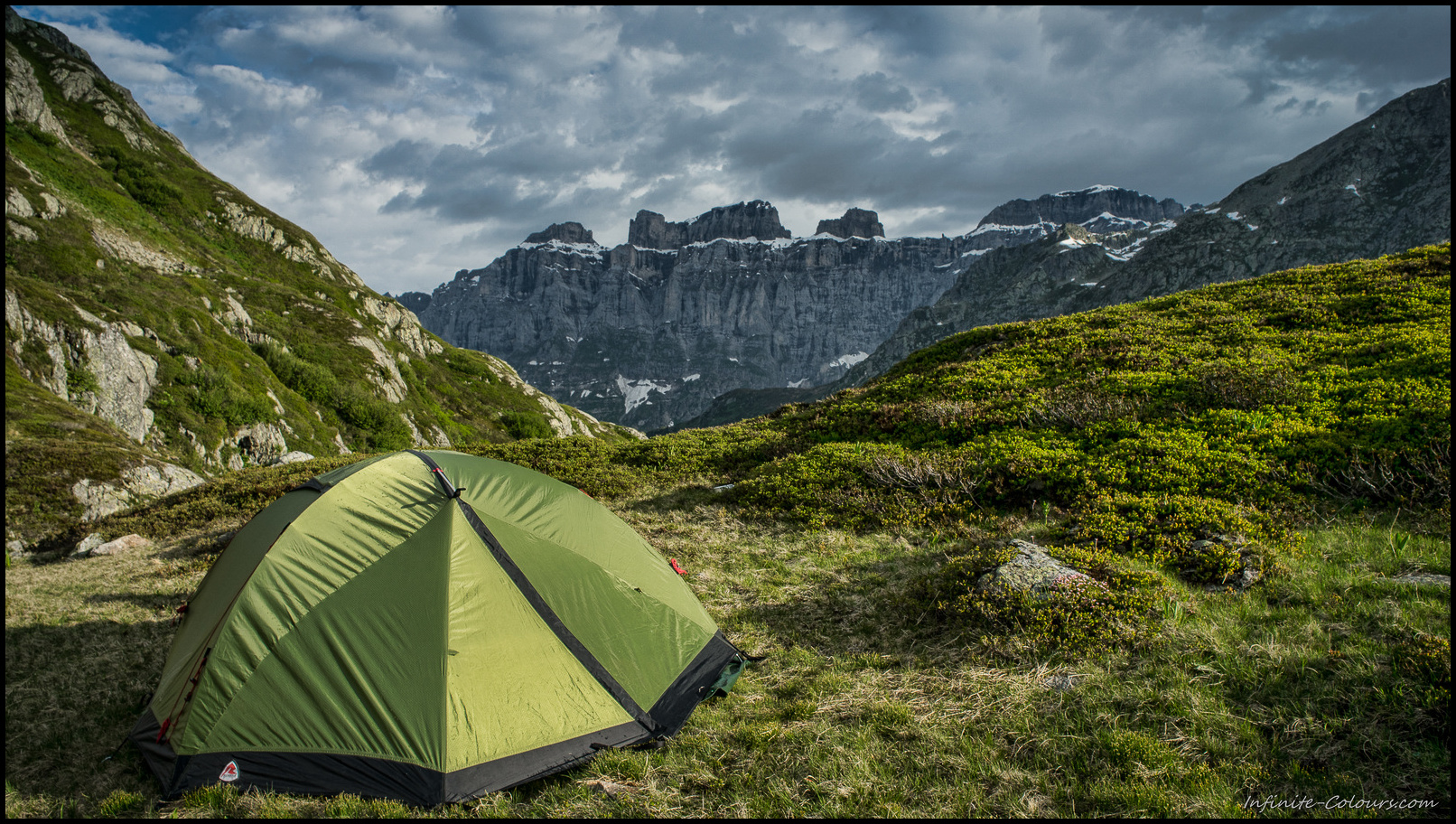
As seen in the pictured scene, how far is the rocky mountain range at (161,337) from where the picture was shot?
93.6 ft

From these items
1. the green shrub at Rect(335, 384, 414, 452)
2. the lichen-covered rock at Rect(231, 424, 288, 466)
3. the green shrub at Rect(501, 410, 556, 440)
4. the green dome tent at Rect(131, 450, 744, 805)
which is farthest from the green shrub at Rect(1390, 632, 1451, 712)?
the green shrub at Rect(501, 410, 556, 440)

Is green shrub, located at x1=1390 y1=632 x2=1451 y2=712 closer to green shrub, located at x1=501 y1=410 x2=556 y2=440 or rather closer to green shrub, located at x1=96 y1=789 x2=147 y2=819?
green shrub, located at x1=96 y1=789 x2=147 y2=819

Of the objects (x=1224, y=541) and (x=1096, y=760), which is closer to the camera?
(x=1096, y=760)

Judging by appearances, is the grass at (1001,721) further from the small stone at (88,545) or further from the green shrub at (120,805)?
the small stone at (88,545)

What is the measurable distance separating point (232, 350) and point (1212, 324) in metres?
74.6

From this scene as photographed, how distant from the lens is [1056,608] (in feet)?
23.6

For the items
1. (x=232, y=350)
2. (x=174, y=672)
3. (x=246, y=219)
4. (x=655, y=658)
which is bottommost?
(x=655, y=658)

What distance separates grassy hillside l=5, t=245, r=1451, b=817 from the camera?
200 inches

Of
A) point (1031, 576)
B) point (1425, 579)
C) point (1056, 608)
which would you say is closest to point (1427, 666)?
point (1425, 579)

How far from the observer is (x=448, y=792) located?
5.78 metres

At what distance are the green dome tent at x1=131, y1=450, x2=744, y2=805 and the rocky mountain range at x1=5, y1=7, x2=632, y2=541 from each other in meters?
21.9

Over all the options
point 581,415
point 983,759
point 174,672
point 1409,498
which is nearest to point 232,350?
point 174,672

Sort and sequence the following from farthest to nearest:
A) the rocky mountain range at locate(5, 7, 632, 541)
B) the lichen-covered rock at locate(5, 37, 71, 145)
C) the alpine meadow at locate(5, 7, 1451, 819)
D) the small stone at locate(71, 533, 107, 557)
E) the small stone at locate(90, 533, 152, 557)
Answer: the lichen-covered rock at locate(5, 37, 71, 145) → the rocky mountain range at locate(5, 7, 632, 541) → the small stone at locate(71, 533, 107, 557) → the small stone at locate(90, 533, 152, 557) → the alpine meadow at locate(5, 7, 1451, 819)

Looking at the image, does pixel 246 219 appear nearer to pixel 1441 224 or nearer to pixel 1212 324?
pixel 1212 324
